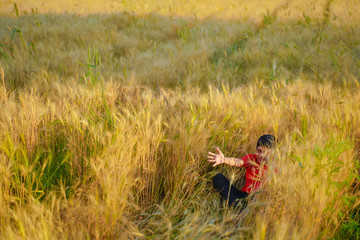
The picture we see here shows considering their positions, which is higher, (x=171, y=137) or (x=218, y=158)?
(x=171, y=137)

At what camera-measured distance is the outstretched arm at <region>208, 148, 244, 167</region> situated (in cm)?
167

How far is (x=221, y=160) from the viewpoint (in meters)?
1.69

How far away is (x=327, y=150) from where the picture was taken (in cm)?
125

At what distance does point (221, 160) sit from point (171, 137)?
362 mm

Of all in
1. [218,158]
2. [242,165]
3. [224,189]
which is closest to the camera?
[224,189]

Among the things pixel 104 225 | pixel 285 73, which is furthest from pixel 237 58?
pixel 104 225

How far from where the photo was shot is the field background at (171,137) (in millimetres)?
1113

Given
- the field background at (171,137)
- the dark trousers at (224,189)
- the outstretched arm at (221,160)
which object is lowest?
the dark trousers at (224,189)

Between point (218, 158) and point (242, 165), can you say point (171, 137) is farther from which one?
point (242, 165)

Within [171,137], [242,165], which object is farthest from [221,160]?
[171,137]

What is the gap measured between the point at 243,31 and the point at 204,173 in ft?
15.3

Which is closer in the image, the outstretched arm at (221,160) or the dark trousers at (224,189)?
the dark trousers at (224,189)

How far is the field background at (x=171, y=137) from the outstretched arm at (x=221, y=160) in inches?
2.9

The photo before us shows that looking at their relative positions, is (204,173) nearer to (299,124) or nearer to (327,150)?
(327,150)
